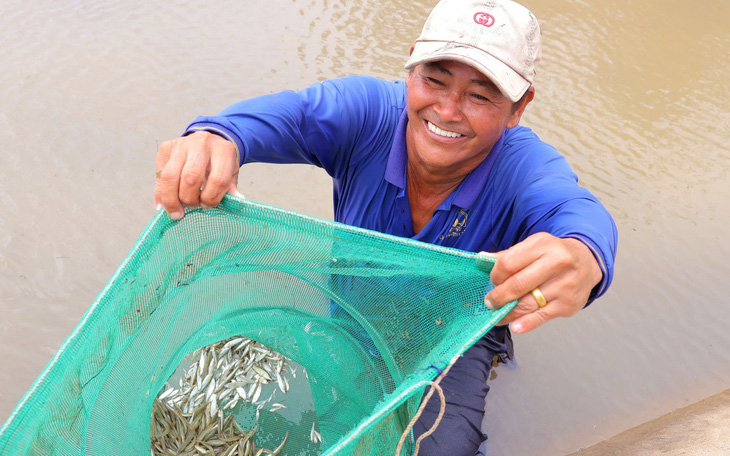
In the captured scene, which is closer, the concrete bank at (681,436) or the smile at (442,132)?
the smile at (442,132)

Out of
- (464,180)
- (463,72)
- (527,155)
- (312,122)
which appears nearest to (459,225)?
(464,180)

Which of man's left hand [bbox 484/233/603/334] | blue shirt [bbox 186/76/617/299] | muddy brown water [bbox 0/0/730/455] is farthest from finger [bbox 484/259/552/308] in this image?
muddy brown water [bbox 0/0/730/455]

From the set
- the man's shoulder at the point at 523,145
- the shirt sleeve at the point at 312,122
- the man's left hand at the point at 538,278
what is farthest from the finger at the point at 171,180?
the man's shoulder at the point at 523,145

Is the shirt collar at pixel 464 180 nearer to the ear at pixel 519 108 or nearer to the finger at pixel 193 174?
the ear at pixel 519 108

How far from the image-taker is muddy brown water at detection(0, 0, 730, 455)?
11.7 feet

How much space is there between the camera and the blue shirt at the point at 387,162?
218 cm

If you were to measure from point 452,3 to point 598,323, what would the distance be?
104 inches

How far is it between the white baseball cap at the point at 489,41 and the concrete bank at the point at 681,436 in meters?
2.12

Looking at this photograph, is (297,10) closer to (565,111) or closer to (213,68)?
(213,68)

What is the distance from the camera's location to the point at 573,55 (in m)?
6.14

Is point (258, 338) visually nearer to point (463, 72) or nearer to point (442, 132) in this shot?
point (442, 132)

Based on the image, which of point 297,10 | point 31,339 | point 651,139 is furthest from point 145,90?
point 651,139

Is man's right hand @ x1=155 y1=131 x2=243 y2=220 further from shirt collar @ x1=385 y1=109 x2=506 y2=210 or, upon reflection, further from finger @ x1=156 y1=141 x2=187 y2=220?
shirt collar @ x1=385 y1=109 x2=506 y2=210

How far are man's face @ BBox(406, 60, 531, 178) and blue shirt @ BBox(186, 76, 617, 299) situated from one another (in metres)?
0.14
